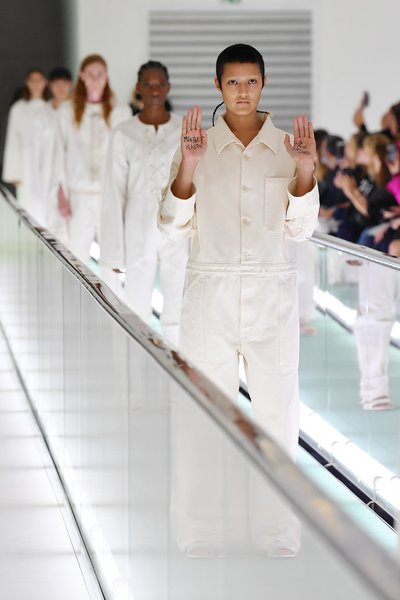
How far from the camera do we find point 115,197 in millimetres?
7836

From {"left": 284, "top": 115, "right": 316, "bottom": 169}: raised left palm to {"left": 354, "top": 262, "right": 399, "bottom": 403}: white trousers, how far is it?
4.68ft

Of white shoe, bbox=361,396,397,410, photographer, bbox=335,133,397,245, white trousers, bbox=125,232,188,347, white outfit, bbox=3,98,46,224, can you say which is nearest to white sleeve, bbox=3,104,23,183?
white outfit, bbox=3,98,46,224

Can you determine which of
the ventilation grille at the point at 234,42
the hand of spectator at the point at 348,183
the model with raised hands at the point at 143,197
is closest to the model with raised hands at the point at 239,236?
the model with raised hands at the point at 143,197

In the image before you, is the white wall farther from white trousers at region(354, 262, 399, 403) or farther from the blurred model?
white trousers at region(354, 262, 399, 403)

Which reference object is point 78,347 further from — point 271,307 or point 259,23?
point 259,23

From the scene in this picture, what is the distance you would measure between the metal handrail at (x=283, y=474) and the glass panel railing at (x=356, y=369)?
2152 millimetres

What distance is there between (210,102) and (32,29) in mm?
2650

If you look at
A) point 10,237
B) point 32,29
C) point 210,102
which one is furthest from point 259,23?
point 10,237

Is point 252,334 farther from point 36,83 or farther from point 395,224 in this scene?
point 36,83

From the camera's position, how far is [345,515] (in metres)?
2.01

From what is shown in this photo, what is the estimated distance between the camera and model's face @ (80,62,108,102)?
10.7 m

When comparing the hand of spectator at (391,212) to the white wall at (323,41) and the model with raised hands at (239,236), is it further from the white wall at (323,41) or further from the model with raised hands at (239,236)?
the white wall at (323,41)

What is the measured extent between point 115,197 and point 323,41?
1196 cm

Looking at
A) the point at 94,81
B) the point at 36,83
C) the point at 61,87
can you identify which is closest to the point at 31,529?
the point at 94,81
